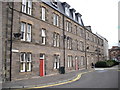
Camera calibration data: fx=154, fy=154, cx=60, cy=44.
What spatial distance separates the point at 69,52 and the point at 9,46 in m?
13.7

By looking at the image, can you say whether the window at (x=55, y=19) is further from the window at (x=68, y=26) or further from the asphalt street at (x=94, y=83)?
the asphalt street at (x=94, y=83)

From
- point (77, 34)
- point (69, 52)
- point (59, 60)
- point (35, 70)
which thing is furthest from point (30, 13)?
point (77, 34)

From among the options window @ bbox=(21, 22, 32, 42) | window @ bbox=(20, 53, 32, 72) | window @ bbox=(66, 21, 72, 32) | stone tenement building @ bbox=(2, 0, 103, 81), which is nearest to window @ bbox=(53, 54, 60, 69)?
stone tenement building @ bbox=(2, 0, 103, 81)

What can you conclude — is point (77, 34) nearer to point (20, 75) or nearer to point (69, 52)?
point (69, 52)

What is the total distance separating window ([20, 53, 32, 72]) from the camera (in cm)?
1526

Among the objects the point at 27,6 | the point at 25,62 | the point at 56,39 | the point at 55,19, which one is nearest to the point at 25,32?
the point at 27,6

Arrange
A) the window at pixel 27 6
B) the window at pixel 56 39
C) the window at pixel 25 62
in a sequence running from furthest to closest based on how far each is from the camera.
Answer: the window at pixel 56 39, the window at pixel 27 6, the window at pixel 25 62

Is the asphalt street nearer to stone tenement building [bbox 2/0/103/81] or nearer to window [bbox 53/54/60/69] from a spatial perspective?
stone tenement building [bbox 2/0/103/81]

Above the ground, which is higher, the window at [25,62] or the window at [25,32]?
the window at [25,32]

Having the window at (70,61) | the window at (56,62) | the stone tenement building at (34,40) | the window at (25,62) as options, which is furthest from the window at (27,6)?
the window at (70,61)

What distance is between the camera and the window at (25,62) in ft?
50.1

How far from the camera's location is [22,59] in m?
15.4

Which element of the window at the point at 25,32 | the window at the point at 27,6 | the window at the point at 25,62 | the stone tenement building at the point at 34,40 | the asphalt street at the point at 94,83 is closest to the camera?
the asphalt street at the point at 94,83

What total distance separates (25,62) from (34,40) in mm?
2850
